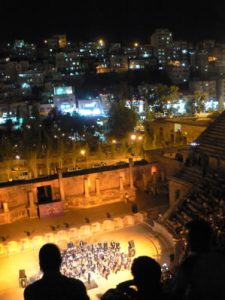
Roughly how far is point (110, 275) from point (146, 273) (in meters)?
13.0

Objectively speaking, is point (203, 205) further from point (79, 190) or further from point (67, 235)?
point (79, 190)

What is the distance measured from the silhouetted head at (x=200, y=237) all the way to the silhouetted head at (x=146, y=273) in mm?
864

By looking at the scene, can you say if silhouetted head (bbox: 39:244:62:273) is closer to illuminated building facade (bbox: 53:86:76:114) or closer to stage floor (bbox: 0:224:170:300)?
stage floor (bbox: 0:224:170:300)

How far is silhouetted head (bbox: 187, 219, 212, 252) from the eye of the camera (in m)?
5.48

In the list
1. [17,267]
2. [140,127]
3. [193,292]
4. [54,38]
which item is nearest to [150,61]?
[54,38]

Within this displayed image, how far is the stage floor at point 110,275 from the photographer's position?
16469 millimetres

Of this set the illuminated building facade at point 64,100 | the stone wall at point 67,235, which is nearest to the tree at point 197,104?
the illuminated building facade at point 64,100

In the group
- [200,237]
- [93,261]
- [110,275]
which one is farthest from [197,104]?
[200,237]

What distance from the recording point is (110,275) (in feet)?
56.6

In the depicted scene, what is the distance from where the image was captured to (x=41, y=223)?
2391 centimetres

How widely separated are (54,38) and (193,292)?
394ft

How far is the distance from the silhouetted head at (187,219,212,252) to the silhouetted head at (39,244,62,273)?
69.4 inches

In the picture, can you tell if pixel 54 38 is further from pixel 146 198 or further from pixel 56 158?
pixel 146 198

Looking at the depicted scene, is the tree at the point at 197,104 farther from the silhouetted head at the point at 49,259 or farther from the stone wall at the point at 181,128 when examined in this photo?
the silhouetted head at the point at 49,259
